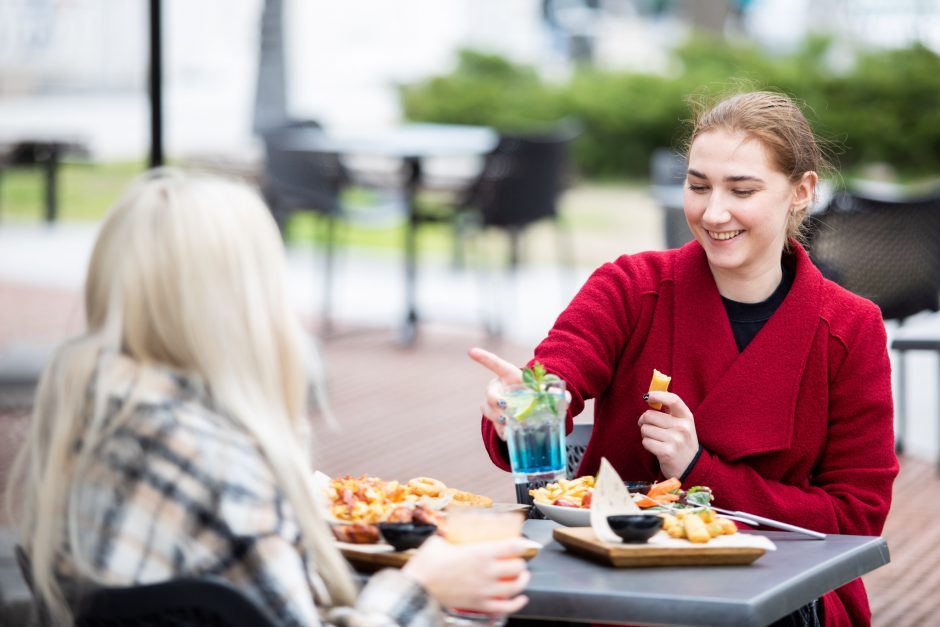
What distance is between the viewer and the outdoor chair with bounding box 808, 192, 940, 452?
249 inches

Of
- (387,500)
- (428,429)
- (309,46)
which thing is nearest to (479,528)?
(387,500)

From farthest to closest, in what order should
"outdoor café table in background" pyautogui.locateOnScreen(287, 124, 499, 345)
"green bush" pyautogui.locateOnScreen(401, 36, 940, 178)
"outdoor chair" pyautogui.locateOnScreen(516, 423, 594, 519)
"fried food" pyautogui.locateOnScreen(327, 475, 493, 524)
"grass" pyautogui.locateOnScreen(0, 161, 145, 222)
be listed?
1. "green bush" pyautogui.locateOnScreen(401, 36, 940, 178)
2. "grass" pyautogui.locateOnScreen(0, 161, 145, 222)
3. "outdoor café table in background" pyautogui.locateOnScreen(287, 124, 499, 345)
4. "outdoor chair" pyautogui.locateOnScreen(516, 423, 594, 519)
5. "fried food" pyautogui.locateOnScreen(327, 475, 493, 524)

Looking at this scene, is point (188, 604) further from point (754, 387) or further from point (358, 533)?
point (754, 387)

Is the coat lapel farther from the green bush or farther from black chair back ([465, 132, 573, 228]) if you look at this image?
the green bush

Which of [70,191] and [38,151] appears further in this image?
[70,191]

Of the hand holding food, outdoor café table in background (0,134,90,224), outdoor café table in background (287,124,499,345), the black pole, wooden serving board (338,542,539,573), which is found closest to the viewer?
wooden serving board (338,542,539,573)

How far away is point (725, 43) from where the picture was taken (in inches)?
746

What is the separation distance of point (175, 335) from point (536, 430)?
31.5 inches

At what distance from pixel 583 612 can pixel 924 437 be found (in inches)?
203

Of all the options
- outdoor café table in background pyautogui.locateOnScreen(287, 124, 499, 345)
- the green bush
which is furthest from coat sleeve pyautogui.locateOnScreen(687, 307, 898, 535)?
the green bush

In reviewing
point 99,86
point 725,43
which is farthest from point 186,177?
point 725,43

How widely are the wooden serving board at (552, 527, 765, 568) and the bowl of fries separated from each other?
17 centimetres

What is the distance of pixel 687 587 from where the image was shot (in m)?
1.99

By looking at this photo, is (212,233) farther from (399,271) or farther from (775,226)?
(399,271)
